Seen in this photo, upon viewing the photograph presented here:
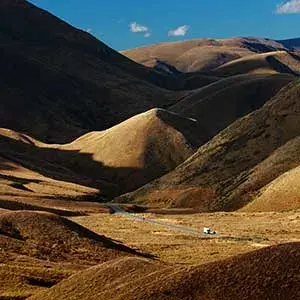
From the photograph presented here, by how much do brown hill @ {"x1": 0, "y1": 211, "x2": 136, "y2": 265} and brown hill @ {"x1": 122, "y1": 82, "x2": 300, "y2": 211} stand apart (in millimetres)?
56454

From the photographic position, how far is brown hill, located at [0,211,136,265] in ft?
195

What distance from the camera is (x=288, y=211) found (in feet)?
356

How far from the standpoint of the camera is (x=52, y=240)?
64875mm

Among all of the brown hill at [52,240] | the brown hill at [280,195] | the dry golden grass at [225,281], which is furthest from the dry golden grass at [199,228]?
the dry golden grass at [225,281]

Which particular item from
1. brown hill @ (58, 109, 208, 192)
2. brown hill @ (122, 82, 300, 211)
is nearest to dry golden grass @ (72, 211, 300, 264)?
brown hill @ (122, 82, 300, 211)

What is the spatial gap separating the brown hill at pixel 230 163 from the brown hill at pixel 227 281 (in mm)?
88425

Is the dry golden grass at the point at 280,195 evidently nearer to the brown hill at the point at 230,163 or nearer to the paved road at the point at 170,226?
the brown hill at the point at 230,163

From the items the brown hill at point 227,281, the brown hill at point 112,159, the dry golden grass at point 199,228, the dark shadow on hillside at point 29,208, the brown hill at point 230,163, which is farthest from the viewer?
the brown hill at point 112,159

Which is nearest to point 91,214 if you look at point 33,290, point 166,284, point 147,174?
point 147,174

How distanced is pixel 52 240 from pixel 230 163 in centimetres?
8211

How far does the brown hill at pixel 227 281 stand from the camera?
30859 millimetres

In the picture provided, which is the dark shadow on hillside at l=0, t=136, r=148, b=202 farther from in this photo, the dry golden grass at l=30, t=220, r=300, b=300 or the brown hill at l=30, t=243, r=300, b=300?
the brown hill at l=30, t=243, r=300, b=300

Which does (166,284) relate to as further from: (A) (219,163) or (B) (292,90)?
(B) (292,90)

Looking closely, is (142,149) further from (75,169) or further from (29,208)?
(29,208)
